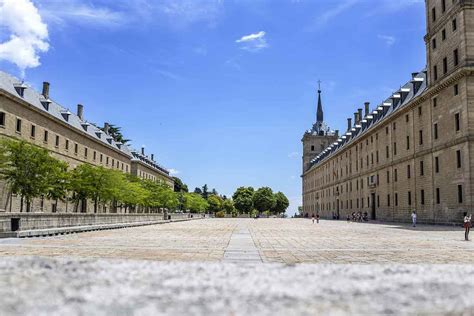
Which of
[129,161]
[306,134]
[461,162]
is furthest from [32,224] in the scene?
[306,134]

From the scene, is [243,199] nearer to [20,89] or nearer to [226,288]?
[20,89]

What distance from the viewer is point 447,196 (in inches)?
1671

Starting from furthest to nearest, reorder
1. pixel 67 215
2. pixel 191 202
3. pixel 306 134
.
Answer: pixel 306 134
pixel 191 202
pixel 67 215

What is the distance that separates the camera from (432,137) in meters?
46.8

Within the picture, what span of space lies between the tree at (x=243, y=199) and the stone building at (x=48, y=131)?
239 feet

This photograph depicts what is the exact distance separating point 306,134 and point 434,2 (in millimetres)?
94094

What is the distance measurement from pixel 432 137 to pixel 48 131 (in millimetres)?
44986

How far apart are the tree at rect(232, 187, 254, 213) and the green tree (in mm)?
116118

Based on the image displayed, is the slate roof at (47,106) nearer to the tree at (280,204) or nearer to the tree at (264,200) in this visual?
the tree at (264,200)

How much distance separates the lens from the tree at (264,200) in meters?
147

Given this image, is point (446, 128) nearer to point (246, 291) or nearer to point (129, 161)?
point (246, 291)

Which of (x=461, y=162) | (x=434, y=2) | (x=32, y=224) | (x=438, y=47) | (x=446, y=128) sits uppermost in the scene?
(x=434, y=2)

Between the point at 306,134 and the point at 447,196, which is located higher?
the point at 306,134

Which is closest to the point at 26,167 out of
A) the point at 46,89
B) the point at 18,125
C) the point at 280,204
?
the point at 18,125
